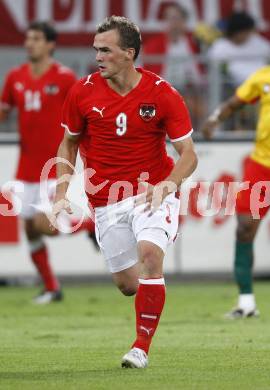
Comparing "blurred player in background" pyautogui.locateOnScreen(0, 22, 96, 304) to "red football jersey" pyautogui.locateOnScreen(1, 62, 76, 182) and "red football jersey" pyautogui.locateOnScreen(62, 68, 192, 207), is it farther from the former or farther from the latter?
"red football jersey" pyautogui.locateOnScreen(62, 68, 192, 207)

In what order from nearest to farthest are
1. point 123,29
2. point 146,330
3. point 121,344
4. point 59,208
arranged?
point 146,330, point 59,208, point 123,29, point 121,344

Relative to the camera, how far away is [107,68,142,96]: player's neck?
8.50m

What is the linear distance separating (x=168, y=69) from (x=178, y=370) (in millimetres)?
8045

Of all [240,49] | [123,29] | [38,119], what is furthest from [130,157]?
[240,49]

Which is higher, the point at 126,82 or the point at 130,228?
the point at 126,82

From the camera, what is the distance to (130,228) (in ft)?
28.5

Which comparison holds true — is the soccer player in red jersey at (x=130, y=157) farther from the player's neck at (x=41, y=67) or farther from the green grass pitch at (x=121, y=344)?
the player's neck at (x=41, y=67)

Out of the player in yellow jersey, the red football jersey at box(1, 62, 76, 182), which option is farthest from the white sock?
the red football jersey at box(1, 62, 76, 182)

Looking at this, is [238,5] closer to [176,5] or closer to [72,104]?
[176,5]

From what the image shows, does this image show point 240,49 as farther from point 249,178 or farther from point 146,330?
point 146,330

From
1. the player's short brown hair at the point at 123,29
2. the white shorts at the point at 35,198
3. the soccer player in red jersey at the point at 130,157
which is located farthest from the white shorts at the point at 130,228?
the white shorts at the point at 35,198

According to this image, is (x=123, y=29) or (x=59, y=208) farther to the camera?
(x=123, y=29)

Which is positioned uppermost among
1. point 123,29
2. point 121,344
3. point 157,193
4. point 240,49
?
point 123,29

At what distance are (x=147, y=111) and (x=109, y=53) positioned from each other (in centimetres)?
45
